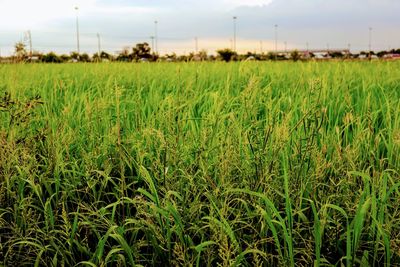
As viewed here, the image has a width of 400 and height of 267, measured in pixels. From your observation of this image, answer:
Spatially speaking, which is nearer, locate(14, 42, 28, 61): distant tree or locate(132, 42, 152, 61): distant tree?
locate(14, 42, 28, 61): distant tree

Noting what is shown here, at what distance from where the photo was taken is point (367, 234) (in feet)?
5.99

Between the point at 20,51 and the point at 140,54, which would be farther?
the point at 140,54

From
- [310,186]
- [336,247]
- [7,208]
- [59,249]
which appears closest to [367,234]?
[336,247]

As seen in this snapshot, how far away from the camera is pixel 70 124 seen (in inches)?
121

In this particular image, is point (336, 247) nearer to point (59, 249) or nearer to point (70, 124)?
point (59, 249)

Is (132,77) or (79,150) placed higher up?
(132,77)

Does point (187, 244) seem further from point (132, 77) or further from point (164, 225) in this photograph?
point (132, 77)

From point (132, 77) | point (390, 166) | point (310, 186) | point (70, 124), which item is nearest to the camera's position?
point (310, 186)

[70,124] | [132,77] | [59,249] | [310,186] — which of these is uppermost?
[132,77]

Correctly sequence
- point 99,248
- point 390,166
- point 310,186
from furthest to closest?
point 390,166 < point 310,186 < point 99,248

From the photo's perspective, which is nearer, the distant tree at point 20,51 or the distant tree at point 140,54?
the distant tree at point 20,51

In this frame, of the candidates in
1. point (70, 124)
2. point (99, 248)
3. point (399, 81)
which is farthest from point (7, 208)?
point (399, 81)

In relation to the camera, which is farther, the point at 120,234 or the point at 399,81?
the point at 399,81

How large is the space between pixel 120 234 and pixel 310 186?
33.1 inches
